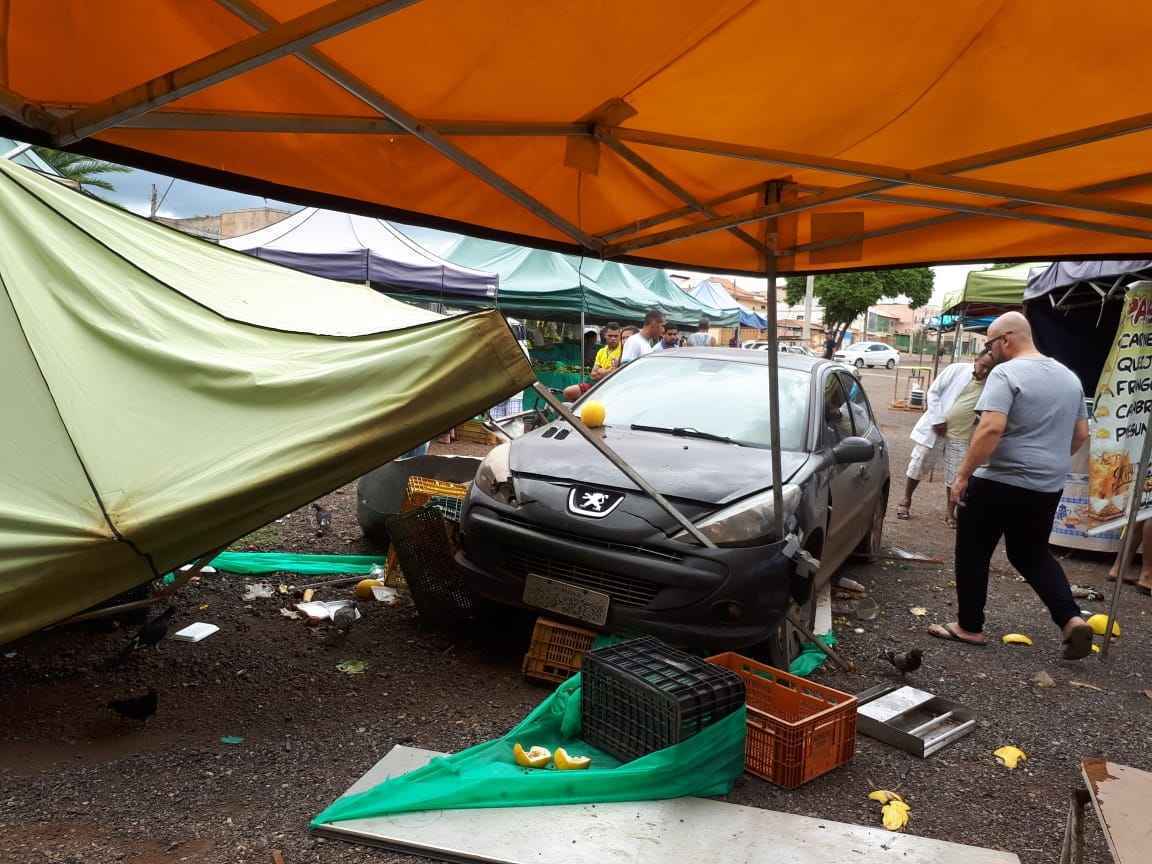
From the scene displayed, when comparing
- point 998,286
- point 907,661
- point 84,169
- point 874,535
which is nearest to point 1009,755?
point 907,661

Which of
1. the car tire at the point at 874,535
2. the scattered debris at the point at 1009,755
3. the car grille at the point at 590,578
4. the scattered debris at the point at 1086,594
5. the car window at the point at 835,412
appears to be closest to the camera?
the scattered debris at the point at 1009,755

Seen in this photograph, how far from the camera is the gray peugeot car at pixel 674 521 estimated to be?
3846 mm

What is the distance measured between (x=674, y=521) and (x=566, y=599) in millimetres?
646

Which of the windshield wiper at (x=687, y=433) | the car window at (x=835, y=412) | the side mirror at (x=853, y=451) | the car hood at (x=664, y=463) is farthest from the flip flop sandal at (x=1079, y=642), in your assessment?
the windshield wiper at (x=687, y=433)

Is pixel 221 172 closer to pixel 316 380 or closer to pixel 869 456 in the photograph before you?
pixel 316 380

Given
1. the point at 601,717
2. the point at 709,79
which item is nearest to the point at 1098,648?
the point at 601,717

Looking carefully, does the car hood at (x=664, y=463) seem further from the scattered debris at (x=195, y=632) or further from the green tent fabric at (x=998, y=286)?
the green tent fabric at (x=998, y=286)

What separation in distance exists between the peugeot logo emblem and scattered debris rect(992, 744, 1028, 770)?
6.92 feet

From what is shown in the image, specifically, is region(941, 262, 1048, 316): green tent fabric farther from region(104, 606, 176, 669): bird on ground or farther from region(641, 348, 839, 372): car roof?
region(104, 606, 176, 669): bird on ground

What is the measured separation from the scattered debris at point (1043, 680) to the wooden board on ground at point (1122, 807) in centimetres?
246

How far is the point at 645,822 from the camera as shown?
308 cm

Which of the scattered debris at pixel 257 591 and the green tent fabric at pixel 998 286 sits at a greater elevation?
the green tent fabric at pixel 998 286

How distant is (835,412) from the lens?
549 cm

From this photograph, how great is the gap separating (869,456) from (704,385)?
1.16 meters
